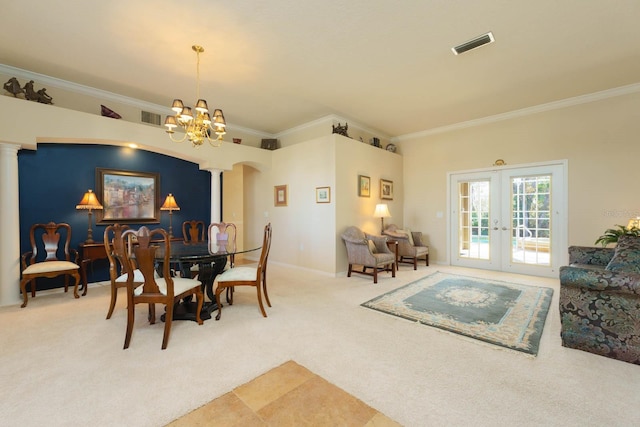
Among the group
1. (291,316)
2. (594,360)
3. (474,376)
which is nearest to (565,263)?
(594,360)

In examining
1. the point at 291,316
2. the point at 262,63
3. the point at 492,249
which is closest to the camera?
the point at 291,316

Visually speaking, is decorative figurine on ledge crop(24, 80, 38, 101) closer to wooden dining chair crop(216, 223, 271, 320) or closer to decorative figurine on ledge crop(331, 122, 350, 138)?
wooden dining chair crop(216, 223, 271, 320)

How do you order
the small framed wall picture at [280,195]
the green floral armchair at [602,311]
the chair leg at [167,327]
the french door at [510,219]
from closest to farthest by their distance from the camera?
1. the green floral armchair at [602,311]
2. the chair leg at [167,327]
3. the french door at [510,219]
4. the small framed wall picture at [280,195]

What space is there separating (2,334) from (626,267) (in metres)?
5.93

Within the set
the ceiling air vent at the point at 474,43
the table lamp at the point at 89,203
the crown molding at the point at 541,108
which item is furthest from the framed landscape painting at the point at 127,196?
the crown molding at the point at 541,108

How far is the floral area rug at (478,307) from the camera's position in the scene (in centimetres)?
252

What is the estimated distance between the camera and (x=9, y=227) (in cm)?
338

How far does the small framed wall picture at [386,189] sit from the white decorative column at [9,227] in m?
5.83

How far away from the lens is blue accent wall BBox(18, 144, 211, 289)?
3.76 meters

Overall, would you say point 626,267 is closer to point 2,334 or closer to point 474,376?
point 474,376

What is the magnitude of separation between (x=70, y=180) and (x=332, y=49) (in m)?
4.34

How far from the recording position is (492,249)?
5305mm

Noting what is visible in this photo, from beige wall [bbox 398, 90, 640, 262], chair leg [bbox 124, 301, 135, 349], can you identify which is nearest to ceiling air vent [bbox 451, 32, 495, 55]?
beige wall [bbox 398, 90, 640, 262]

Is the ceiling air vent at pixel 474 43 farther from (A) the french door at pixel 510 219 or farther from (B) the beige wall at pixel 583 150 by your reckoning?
(A) the french door at pixel 510 219
